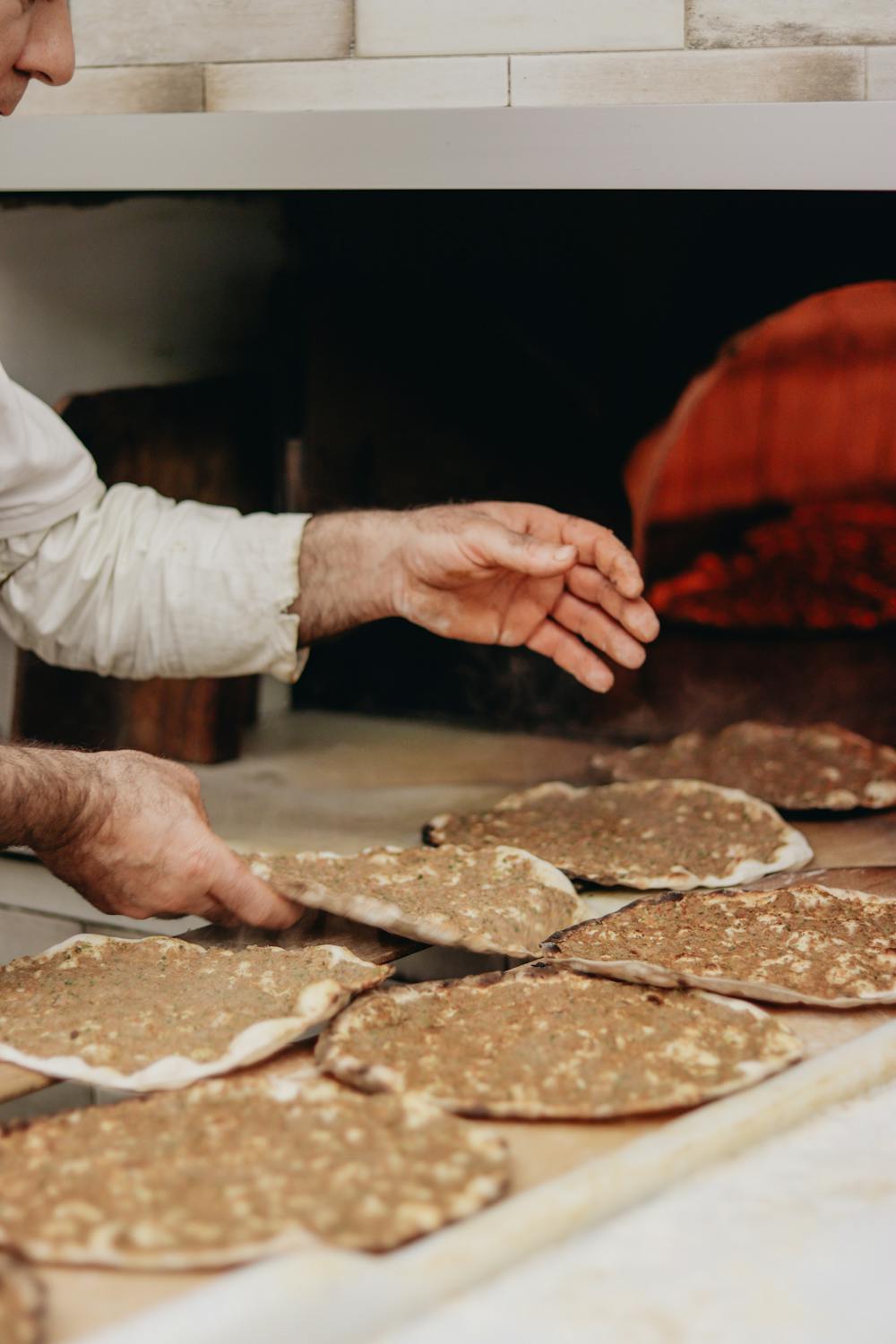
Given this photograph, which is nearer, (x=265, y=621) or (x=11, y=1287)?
(x=11, y=1287)

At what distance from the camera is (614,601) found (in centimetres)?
174

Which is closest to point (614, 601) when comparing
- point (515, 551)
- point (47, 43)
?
point (515, 551)

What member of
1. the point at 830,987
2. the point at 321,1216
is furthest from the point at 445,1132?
the point at 830,987

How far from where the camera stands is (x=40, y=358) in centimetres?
206

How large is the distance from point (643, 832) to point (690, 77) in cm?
100

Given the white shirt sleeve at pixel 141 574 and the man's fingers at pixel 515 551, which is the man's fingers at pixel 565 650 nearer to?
the man's fingers at pixel 515 551

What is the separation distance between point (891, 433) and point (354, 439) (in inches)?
31.6

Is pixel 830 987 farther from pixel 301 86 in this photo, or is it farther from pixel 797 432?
pixel 301 86

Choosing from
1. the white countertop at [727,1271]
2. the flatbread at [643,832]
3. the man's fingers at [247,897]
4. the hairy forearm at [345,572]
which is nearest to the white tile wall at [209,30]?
the hairy forearm at [345,572]

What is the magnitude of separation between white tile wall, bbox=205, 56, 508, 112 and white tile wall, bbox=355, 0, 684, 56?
0.02 meters

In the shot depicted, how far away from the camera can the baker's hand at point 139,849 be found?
1315mm

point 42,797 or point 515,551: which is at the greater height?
point 515,551

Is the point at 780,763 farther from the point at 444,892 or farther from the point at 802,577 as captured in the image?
the point at 444,892

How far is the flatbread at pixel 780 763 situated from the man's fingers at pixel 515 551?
0.54m
